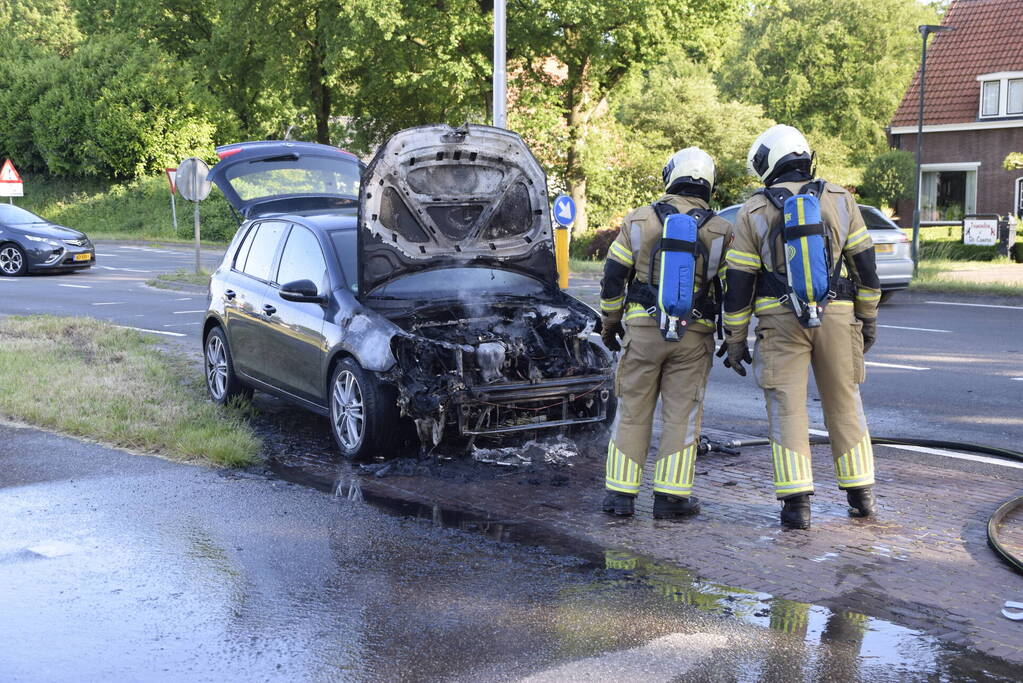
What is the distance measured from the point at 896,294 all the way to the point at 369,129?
962 inches

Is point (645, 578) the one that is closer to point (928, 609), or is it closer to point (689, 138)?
point (928, 609)

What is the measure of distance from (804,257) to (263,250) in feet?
15.3

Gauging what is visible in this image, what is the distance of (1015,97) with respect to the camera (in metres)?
35.1

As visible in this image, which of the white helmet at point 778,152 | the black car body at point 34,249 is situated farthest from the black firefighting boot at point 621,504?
the black car body at point 34,249

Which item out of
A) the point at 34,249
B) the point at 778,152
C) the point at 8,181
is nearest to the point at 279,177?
the point at 778,152

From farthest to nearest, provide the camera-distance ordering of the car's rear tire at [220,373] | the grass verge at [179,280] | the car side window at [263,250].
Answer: the grass verge at [179,280]
the car's rear tire at [220,373]
the car side window at [263,250]

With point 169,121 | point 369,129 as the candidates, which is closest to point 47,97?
point 169,121

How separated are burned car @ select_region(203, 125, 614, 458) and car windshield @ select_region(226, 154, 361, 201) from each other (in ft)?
11.2

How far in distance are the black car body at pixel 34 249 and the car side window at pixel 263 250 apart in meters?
16.4

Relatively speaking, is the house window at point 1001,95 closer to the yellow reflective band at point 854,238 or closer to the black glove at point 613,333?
the yellow reflective band at point 854,238

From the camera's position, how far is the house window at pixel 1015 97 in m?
34.9

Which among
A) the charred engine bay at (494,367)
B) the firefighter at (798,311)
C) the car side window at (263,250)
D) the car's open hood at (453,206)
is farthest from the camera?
the car side window at (263,250)

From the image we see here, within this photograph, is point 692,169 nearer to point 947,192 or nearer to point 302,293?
point 302,293

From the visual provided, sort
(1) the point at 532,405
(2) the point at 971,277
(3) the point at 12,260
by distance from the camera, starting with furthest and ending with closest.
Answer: (3) the point at 12,260 < (2) the point at 971,277 < (1) the point at 532,405
